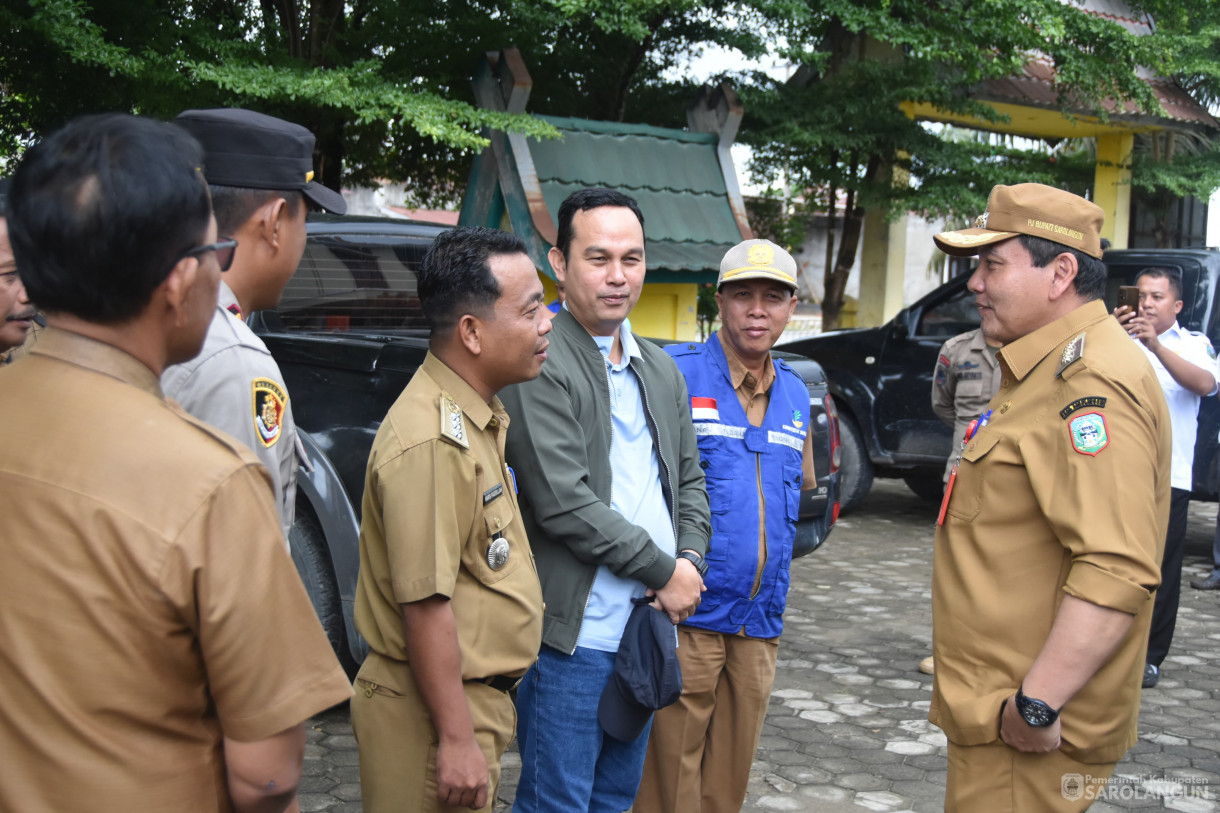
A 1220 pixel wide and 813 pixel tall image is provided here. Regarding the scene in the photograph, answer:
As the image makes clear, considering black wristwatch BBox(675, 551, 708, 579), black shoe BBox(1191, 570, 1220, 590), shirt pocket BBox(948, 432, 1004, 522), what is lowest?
black shoe BBox(1191, 570, 1220, 590)

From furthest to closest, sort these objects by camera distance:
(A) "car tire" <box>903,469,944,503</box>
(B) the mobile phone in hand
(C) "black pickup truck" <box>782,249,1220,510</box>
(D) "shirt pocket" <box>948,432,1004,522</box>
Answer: (A) "car tire" <box>903,469,944,503</box> → (C) "black pickup truck" <box>782,249,1220,510</box> → (B) the mobile phone in hand → (D) "shirt pocket" <box>948,432,1004,522</box>

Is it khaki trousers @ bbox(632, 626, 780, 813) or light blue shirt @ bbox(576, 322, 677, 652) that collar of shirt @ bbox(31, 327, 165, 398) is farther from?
khaki trousers @ bbox(632, 626, 780, 813)

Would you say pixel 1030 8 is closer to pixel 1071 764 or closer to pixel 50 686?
pixel 1071 764

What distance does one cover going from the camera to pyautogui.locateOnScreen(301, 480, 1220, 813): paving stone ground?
3.70 metres

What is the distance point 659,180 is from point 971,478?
624 centimetres

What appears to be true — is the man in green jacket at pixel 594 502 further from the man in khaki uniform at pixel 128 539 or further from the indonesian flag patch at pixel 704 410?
the man in khaki uniform at pixel 128 539

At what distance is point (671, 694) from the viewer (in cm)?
247

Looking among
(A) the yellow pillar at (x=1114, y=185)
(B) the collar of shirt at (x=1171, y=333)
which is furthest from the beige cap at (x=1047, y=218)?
(A) the yellow pillar at (x=1114, y=185)

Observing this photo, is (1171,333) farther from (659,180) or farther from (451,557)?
(451,557)

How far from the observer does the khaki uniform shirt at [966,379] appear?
521cm

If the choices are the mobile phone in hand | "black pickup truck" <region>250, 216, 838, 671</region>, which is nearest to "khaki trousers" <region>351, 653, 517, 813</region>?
"black pickup truck" <region>250, 216, 838, 671</region>

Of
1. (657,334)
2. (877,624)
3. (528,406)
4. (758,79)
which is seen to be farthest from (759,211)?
(528,406)

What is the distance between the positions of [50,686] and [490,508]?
3.38 feet

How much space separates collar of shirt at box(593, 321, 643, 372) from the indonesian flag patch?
35 centimetres
